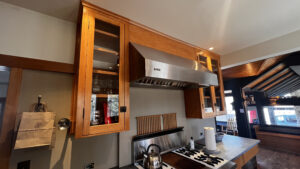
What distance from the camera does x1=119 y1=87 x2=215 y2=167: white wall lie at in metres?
1.38

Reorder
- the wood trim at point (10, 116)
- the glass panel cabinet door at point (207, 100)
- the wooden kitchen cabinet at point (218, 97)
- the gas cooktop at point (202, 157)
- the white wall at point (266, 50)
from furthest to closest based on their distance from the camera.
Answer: the wooden kitchen cabinet at point (218, 97)
the glass panel cabinet door at point (207, 100)
the white wall at point (266, 50)
the gas cooktop at point (202, 157)
the wood trim at point (10, 116)

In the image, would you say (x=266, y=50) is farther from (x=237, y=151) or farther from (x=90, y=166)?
(x=90, y=166)

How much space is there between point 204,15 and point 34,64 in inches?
70.6

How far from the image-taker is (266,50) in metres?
2.05

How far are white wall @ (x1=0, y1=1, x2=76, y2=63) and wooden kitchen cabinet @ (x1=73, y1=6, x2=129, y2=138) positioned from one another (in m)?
0.31

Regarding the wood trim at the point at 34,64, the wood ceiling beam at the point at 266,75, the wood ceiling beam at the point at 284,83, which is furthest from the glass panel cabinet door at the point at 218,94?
the wood ceiling beam at the point at 284,83

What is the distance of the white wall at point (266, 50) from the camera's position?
1.83 meters

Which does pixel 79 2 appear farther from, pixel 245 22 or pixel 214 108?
pixel 214 108

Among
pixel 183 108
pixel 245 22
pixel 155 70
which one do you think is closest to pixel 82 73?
pixel 155 70

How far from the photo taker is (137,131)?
1.50 m

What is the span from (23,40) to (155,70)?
1266 mm

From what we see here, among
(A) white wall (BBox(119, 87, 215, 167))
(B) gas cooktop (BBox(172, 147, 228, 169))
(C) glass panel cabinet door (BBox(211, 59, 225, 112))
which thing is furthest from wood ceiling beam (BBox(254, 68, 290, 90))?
(B) gas cooktop (BBox(172, 147, 228, 169))

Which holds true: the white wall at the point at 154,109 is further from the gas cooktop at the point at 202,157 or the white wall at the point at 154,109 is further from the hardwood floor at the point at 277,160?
the hardwood floor at the point at 277,160

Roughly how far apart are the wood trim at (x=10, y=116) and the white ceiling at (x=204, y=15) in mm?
711
